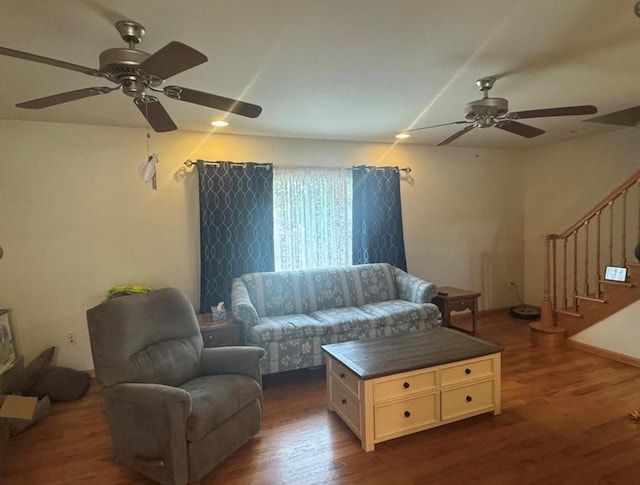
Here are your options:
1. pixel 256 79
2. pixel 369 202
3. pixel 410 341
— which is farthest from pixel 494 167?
pixel 256 79

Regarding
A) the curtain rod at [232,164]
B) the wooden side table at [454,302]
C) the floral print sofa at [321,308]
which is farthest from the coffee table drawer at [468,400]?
the curtain rod at [232,164]

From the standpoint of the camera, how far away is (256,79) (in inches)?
101

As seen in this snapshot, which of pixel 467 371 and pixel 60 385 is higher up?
pixel 467 371

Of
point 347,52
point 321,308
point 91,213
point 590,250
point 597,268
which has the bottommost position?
point 321,308

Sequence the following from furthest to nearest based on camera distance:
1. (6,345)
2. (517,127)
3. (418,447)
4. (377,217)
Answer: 1. (377,217)
2. (6,345)
3. (517,127)
4. (418,447)

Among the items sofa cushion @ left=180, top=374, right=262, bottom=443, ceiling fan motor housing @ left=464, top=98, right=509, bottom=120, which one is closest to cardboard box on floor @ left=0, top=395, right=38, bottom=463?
sofa cushion @ left=180, top=374, right=262, bottom=443

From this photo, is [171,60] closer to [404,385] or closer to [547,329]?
[404,385]

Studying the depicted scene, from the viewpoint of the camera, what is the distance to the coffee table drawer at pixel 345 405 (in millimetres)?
2465

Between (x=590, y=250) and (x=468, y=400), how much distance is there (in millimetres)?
3310

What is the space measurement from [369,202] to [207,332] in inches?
95.0

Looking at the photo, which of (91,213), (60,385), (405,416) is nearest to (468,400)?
(405,416)

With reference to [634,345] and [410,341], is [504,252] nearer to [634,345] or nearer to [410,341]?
[634,345]

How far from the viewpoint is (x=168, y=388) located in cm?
206

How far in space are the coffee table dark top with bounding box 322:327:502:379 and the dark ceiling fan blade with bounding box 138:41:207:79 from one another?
1.90m
